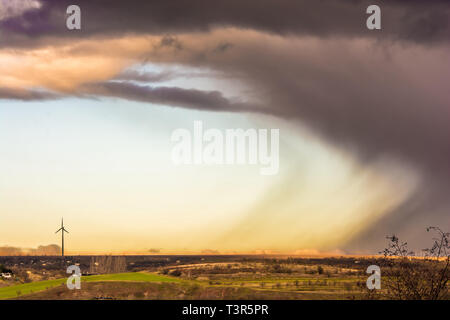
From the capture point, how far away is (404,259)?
2598cm

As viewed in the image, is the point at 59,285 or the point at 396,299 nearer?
the point at 396,299

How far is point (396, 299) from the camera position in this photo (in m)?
25.6

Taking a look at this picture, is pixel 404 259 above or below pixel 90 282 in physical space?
above

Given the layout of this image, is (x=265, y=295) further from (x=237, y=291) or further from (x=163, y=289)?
(x=163, y=289)

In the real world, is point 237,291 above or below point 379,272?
below
